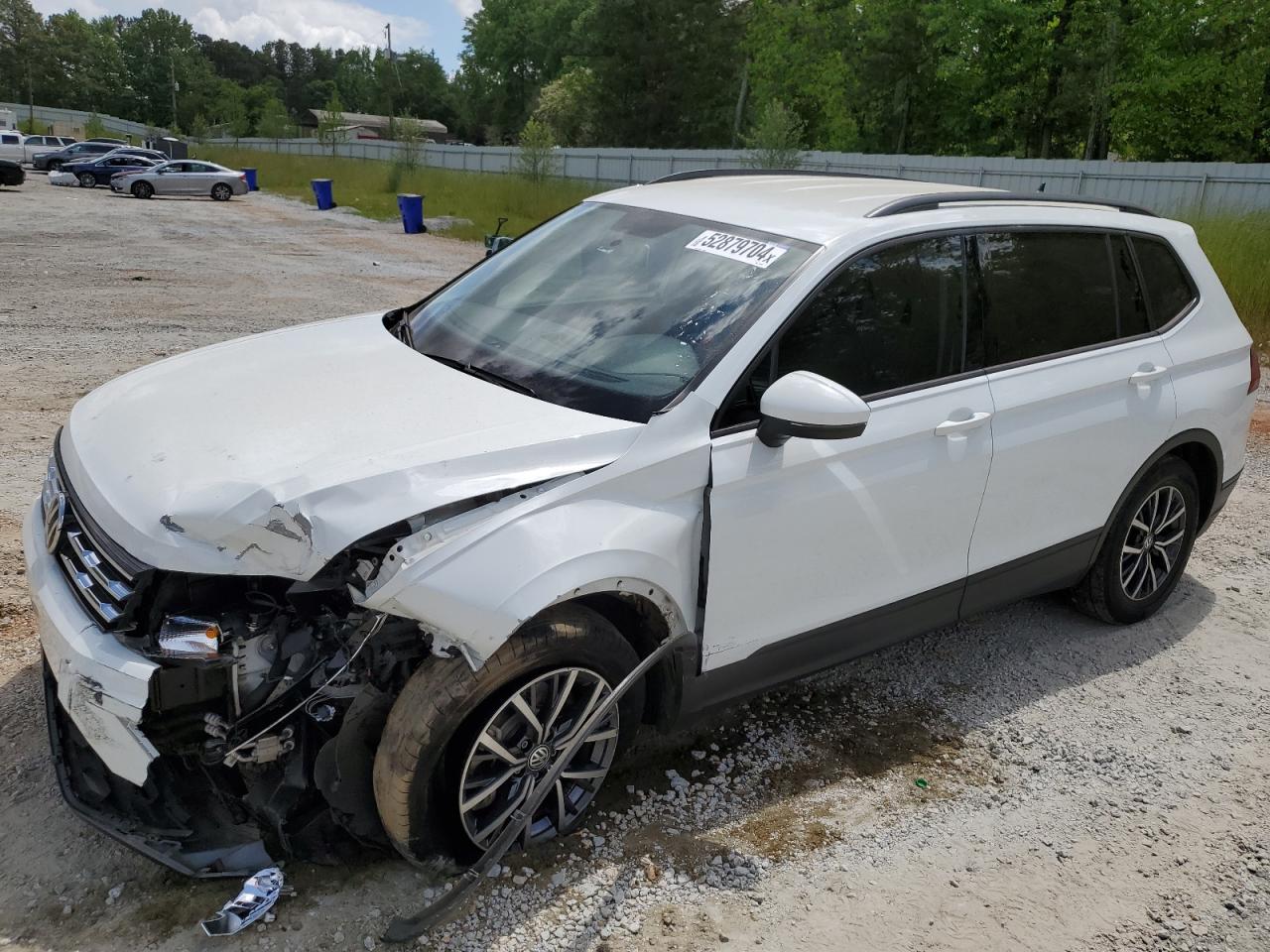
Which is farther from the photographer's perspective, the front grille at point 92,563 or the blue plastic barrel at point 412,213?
the blue plastic barrel at point 412,213

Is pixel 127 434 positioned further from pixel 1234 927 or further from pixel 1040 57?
pixel 1040 57

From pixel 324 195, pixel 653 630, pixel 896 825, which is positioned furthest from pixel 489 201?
pixel 896 825

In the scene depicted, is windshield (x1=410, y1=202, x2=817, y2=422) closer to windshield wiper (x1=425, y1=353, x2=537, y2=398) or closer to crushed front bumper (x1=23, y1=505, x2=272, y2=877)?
windshield wiper (x1=425, y1=353, x2=537, y2=398)

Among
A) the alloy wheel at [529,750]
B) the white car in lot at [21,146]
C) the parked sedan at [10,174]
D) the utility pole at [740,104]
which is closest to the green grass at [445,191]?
the parked sedan at [10,174]

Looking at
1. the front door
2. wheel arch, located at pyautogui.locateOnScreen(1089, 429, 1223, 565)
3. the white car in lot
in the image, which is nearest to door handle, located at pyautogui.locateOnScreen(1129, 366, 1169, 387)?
wheel arch, located at pyautogui.locateOnScreen(1089, 429, 1223, 565)

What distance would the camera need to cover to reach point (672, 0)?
53.6m

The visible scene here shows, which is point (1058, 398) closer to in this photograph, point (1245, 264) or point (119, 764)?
point (119, 764)

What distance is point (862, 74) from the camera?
45469mm

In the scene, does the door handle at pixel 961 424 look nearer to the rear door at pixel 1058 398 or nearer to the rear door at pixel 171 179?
the rear door at pixel 1058 398

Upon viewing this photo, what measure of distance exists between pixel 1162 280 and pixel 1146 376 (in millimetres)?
569

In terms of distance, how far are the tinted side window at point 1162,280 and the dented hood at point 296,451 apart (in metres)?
2.74

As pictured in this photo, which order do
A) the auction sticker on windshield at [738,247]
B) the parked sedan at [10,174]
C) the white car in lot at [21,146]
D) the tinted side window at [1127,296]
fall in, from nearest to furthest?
the auction sticker on windshield at [738,247] < the tinted side window at [1127,296] < the parked sedan at [10,174] < the white car in lot at [21,146]

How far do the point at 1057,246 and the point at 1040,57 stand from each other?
129 ft

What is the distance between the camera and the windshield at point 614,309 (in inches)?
122
